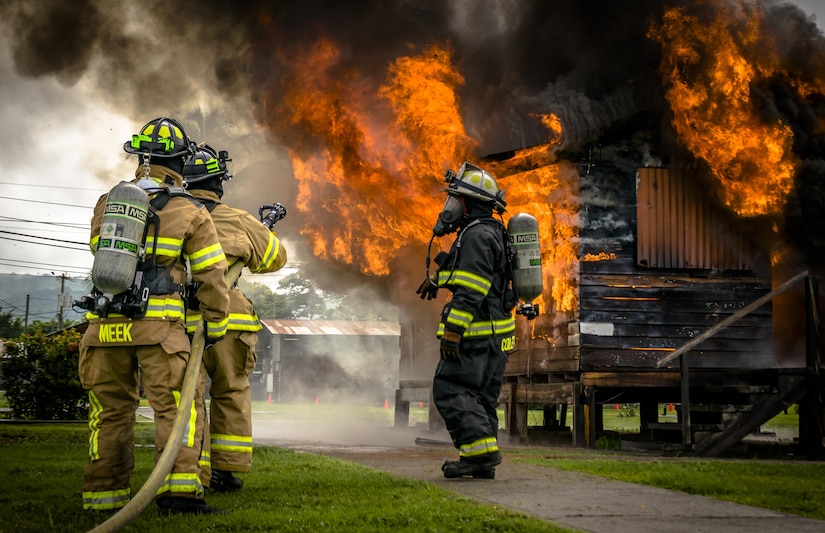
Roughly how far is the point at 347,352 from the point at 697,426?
43235 mm

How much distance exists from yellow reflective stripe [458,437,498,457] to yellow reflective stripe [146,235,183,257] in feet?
9.03

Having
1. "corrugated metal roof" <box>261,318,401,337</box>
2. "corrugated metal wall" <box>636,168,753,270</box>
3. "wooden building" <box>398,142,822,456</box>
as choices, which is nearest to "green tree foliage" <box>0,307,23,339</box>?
"corrugated metal roof" <box>261,318,401,337</box>

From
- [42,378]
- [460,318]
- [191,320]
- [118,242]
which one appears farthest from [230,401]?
[42,378]

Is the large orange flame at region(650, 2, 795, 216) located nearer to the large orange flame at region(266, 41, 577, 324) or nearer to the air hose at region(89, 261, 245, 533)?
the large orange flame at region(266, 41, 577, 324)

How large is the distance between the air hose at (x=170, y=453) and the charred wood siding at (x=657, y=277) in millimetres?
8376

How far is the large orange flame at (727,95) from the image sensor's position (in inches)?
481

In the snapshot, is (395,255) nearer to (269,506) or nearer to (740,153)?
(740,153)

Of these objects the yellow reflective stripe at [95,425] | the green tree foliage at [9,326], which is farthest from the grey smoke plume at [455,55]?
the green tree foliage at [9,326]

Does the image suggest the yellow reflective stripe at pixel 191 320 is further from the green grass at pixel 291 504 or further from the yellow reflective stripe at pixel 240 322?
the green grass at pixel 291 504

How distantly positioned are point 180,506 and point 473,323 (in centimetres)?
284

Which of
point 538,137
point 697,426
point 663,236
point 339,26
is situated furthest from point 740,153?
point 339,26

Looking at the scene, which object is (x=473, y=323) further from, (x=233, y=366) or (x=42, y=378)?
(x=42, y=378)

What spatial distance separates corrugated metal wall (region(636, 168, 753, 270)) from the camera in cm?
1309

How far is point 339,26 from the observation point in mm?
13844
